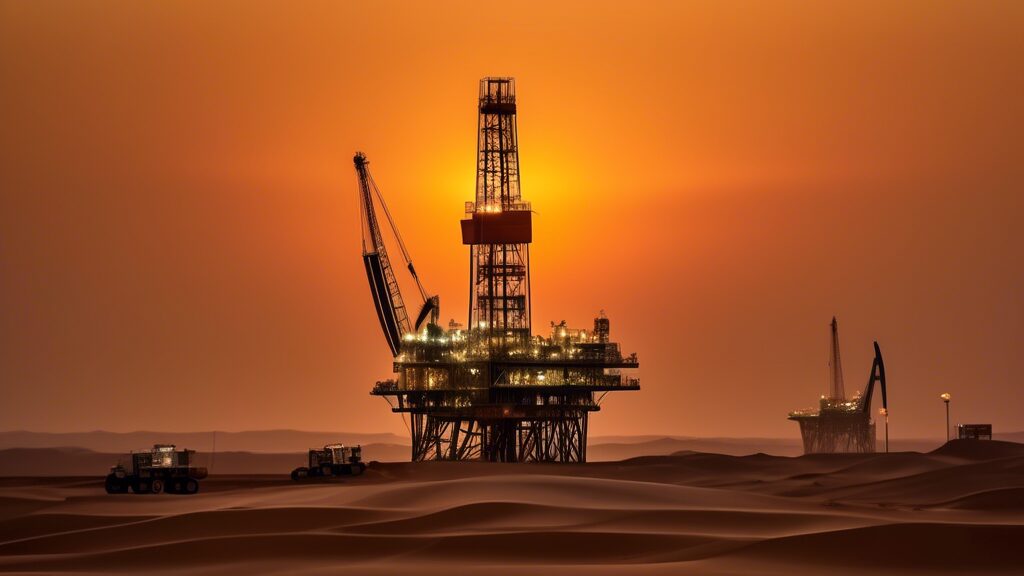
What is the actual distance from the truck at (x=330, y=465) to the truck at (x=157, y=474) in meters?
11.3

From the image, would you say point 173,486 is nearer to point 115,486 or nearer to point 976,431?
point 115,486

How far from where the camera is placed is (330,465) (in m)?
82.7

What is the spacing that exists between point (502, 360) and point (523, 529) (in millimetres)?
61657

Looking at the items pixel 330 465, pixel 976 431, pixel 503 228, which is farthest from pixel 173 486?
pixel 976 431

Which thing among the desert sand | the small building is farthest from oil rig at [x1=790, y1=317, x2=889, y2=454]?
the desert sand

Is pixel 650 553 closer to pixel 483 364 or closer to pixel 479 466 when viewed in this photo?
pixel 479 466

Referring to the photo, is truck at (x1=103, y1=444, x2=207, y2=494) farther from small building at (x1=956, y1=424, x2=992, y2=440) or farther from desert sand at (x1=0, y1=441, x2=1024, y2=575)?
small building at (x1=956, y1=424, x2=992, y2=440)

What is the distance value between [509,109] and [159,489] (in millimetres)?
46095

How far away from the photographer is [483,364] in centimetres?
10531

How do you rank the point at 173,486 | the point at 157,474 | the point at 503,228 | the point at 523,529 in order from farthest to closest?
1. the point at 503,228
2. the point at 157,474
3. the point at 173,486
4. the point at 523,529

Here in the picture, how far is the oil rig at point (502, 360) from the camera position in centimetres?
10550

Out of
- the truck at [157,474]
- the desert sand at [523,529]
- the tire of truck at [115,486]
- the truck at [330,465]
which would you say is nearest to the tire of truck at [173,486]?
the truck at [157,474]

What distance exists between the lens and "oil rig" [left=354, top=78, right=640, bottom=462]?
10550 centimetres

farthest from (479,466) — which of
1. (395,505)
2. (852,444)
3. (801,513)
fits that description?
(852,444)
